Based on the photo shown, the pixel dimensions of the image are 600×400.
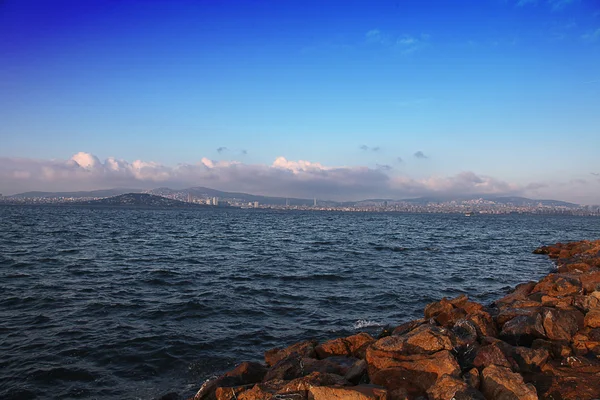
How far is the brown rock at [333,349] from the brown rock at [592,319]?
22.7ft

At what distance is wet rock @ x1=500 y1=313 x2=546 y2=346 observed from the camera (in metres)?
10.3

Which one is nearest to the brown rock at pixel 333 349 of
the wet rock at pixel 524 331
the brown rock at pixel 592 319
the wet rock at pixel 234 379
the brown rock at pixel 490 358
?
the wet rock at pixel 234 379

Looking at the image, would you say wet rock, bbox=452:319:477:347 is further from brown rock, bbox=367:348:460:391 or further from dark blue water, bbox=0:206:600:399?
dark blue water, bbox=0:206:600:399

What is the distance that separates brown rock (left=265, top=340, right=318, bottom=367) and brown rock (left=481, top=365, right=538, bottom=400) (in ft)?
15.4

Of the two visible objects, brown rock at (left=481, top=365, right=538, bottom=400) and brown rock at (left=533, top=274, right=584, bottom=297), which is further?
brown rock at (left=533, top=274, right=584, bottom=297)

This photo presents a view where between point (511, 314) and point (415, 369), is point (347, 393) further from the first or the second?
point (511, 314)

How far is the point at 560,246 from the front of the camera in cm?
4047

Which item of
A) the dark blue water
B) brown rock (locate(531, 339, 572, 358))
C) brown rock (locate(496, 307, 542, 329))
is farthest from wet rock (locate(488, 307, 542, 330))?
the dark blue water

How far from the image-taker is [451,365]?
7492 mm

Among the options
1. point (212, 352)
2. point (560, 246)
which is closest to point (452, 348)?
point (212, 352)

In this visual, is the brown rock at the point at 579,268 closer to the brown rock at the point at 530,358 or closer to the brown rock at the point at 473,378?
the brown rock at the point at 530,358

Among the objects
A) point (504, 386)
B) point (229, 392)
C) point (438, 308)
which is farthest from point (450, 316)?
point (229, 392)

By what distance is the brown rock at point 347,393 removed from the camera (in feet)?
20.8

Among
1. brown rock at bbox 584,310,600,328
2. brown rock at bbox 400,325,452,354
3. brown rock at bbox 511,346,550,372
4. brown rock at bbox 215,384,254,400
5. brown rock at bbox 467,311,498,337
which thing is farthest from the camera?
brown rock at bbox 584,310,600,328
